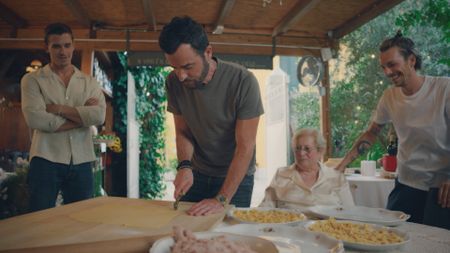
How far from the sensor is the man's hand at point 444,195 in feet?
5.97

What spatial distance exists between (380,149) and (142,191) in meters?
4.03

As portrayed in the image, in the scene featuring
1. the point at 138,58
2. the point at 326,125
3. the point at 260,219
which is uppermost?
the point at 138,58

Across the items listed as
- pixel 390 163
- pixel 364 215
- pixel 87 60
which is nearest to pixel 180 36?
pixel 364 215

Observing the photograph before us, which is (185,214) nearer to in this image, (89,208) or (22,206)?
(89,208)

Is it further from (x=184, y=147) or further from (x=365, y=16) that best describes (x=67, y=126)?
(x=365, y=16)

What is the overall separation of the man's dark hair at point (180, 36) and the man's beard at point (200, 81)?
117 mm

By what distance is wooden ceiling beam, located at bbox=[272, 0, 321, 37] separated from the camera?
13.2 ft

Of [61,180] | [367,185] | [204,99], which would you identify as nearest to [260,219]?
[204,99]

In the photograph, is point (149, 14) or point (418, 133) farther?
point (149, 14)

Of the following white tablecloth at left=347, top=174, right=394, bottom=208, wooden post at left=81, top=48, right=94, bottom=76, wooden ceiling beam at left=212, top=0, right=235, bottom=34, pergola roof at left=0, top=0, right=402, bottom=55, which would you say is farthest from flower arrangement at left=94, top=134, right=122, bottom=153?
white tablecloth at left=347, top=174, right=394, bottom=208

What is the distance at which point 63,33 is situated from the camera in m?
2.58

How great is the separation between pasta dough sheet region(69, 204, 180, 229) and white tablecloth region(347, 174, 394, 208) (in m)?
2.39

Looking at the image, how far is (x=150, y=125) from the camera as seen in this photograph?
7023 mm

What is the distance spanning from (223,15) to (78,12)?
1636 mm
